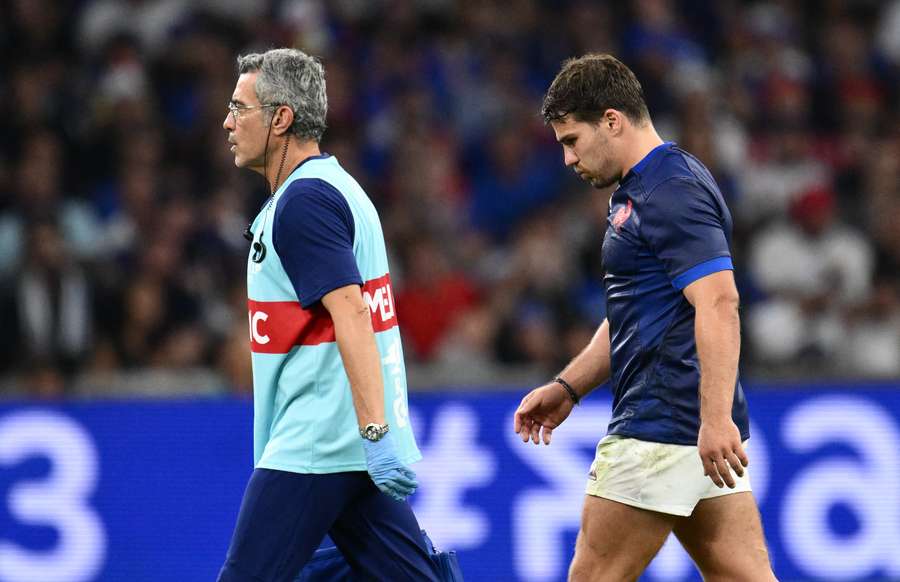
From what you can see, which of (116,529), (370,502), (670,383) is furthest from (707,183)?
(116,529)

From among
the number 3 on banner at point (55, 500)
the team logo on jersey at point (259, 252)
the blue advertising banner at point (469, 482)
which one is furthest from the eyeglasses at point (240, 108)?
the number 3 on banner at point (55, 500)

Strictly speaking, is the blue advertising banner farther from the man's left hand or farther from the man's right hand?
the man's left hand

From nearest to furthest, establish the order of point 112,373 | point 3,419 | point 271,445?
point 271,445
point 3,419
point 112,373

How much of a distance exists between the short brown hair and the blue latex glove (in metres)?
1.22

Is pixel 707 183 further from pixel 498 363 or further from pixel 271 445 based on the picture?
pixel 498 363

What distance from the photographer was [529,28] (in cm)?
1296

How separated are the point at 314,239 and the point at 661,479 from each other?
1.34m

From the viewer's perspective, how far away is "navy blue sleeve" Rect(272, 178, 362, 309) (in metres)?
4.42

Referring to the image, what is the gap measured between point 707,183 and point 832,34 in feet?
30.0

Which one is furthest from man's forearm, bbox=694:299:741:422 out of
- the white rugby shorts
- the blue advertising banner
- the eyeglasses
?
the blue advertising banner

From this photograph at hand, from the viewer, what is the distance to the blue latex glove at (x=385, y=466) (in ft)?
14.4

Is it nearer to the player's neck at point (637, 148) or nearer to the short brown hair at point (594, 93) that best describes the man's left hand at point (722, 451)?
the player's neck at point (637, 148)

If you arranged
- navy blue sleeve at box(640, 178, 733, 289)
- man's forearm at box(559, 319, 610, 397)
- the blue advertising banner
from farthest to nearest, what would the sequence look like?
the blue advertising banner
man's forearm at box(559, 319, 610, 397)
navy blue sleeve at box(640, 178, 733, 289)

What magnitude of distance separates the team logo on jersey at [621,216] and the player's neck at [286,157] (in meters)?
1.00
